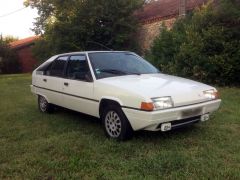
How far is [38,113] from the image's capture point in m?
8.36

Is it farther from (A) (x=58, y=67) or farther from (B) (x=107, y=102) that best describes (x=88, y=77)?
(A) (x=58, y=67)

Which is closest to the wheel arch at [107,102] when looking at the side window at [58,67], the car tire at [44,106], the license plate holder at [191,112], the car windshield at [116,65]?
the car windshield at [116,65]

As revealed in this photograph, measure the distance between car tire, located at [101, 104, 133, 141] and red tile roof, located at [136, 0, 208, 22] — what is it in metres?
12.5

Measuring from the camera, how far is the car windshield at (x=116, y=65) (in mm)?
6246

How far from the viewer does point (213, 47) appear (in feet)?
39.6

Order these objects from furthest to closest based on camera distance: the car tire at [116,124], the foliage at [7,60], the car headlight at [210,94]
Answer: the foliage at [7,60] → the car headlight at [210,94] → the car tire at [116,124]

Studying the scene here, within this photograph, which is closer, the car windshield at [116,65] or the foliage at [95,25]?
the car windshield at [116,65]

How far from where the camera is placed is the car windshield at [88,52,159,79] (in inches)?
246

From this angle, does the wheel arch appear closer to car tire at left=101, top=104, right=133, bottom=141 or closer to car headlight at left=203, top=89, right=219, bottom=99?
car tire at left=101, top=104, right=133, bottom=141

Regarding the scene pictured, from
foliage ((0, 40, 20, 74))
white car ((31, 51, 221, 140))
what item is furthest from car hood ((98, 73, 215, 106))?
foliage ((0, 40, 20, 74))

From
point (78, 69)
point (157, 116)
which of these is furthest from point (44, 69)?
point (157, 116)

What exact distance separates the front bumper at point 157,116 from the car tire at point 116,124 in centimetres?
15

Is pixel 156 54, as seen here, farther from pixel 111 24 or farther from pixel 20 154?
pixel 20 154

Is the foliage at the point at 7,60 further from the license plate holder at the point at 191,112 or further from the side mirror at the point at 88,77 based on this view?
the license plate holder at the point at 191,112
